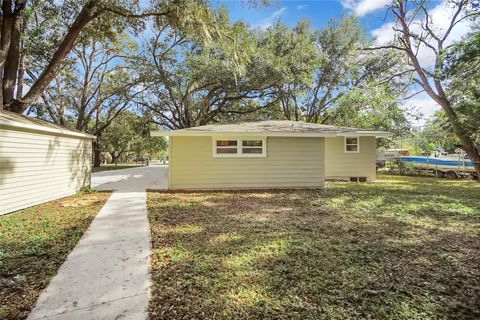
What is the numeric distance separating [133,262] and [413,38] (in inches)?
589

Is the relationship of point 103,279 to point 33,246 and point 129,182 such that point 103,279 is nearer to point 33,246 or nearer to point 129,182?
point 33,246

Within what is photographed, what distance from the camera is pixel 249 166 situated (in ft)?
31.0

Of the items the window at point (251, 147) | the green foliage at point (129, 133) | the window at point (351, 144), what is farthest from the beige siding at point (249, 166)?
the green foliage at point (129, 133)

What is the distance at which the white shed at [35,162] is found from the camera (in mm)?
5574

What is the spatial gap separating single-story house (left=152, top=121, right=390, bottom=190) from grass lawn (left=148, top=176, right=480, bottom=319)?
3.02 m

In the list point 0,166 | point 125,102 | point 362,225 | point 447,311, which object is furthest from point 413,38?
point 125,102

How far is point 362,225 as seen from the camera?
4.96m

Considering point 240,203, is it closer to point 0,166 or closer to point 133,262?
point 133,262

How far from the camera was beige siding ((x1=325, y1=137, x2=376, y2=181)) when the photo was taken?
12305 mm

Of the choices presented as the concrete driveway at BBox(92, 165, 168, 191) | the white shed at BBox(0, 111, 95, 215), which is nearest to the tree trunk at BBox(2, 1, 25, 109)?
the white shed at BBox(0, 111, 95, 215)

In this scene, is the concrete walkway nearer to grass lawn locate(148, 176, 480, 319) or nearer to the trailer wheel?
grass lawn locate(148, 176, 480, 319)

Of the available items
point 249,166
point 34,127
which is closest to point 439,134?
point 249,166

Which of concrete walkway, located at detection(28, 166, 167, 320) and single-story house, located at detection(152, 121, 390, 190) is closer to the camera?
Answer: concrete walkway, located at detection(28, 166, 167, 320)

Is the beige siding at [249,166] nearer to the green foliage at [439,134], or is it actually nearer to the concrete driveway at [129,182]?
the concrete driveway at [129,182]
